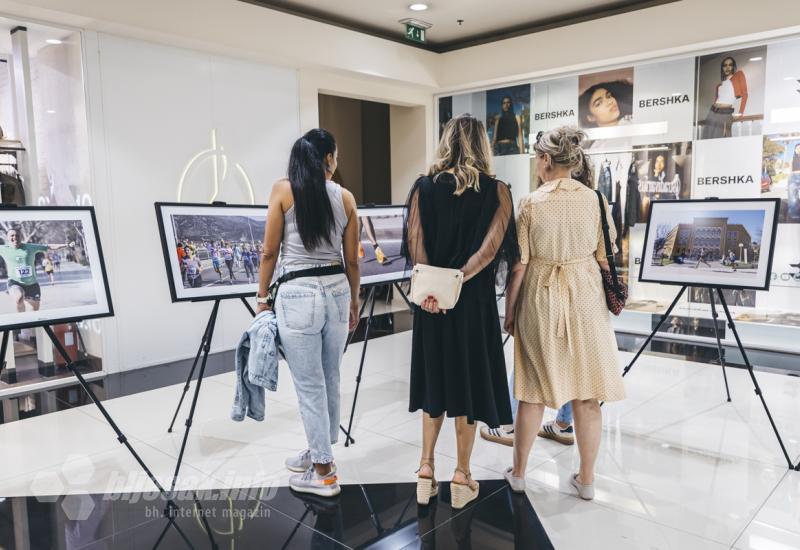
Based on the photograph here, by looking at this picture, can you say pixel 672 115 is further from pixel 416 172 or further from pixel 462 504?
pixel 462 504

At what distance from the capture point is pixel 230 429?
11.2 ft

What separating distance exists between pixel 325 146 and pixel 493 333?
102cm

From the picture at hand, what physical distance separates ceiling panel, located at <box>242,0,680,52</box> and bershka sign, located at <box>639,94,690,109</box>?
0.82 meters

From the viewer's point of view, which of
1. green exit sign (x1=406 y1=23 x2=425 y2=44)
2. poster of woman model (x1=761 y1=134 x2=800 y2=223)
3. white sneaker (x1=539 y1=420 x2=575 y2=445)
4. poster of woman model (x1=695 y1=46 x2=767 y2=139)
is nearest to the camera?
white sneaker (x1=539 y1=420 x2=575 y2=445)

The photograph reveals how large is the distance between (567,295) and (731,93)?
12.7 ft

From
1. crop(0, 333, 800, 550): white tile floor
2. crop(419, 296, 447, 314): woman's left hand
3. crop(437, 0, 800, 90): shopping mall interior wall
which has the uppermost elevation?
crop(437, 0, 800, 90): shopping mall interior wall

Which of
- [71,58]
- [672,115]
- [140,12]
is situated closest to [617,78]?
[672,115]

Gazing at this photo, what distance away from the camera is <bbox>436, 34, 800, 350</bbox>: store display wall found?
16.3ft

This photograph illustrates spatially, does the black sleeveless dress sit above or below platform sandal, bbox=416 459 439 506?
above

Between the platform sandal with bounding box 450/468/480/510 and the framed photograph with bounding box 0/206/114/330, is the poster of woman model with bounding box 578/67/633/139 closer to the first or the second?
the platform sandal with bounding box 450/468/480/510

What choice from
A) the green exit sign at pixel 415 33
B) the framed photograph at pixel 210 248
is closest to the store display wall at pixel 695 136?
the green exit sign at pixel 415 33

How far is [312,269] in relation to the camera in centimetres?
240

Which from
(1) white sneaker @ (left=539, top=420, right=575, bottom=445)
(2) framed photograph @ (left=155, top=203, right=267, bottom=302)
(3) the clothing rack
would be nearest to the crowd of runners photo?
(2) framed photograph @ (left=155, top=203, right=267, bottom=302)

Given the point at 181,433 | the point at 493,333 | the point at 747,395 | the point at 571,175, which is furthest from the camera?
the point at 747,395
